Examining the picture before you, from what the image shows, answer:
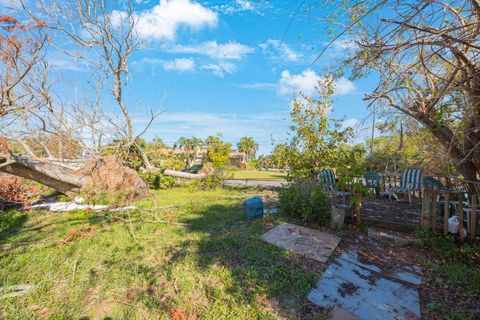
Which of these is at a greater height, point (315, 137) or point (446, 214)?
point (315, 137)

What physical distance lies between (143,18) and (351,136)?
23.1 ft

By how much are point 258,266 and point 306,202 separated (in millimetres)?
2088

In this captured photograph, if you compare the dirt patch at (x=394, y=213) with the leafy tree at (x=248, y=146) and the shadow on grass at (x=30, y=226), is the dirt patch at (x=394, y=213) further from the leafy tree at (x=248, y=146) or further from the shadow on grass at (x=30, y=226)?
the leafy tree at (x=248, y=146)

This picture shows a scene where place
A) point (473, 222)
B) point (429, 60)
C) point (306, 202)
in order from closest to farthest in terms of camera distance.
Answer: point (473, 222), point (429, 60), point (306, 202)

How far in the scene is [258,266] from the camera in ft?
9.91

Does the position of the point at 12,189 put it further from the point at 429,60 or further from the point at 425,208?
the point at 429,60

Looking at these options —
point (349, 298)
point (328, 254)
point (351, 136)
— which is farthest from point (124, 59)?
point (351, 136)

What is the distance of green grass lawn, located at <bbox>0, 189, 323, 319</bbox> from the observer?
92.2 inches

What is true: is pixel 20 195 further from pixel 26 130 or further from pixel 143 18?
pixel 143 18

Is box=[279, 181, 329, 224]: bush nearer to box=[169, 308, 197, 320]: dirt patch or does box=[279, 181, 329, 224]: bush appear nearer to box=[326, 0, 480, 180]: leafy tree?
box=[326, 0, 480, 180]: leafy tree

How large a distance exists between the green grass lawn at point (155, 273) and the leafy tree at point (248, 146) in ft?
148

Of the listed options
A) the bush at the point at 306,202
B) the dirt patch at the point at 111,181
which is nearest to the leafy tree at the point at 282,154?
the bush at the point at 306,202

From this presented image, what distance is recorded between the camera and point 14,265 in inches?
127

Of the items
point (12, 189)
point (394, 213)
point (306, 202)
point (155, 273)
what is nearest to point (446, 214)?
point (394, 213)
